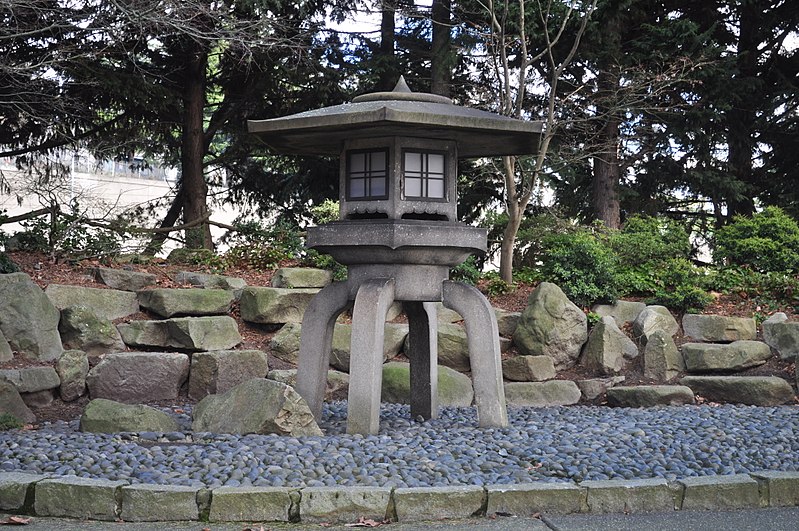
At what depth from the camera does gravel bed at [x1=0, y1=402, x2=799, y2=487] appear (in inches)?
199

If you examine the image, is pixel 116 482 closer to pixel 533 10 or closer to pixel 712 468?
pixel 712 468

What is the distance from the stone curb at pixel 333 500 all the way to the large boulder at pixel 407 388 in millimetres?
4399

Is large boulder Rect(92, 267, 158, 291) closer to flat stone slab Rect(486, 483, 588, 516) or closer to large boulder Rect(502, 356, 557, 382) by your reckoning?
large boulder Rect(502, 356, 557, 382)

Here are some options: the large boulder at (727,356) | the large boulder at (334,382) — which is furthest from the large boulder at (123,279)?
the large boulder at (727,356)

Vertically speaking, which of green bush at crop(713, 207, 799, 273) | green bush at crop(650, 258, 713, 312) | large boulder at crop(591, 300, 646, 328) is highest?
green bush at crop(713, 207, 799, 273)

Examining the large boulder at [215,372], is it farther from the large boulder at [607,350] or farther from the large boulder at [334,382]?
the large boulder at [607,350]

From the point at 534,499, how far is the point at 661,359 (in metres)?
6.11

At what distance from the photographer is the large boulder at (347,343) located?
9.92 metres

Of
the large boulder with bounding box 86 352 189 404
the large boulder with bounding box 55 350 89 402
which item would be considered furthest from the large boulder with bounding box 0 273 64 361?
the large boulder with bounding box 86 352 189 404

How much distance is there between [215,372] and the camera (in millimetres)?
9258

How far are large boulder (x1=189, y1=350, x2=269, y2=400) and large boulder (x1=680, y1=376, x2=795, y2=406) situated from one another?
18.4 ft

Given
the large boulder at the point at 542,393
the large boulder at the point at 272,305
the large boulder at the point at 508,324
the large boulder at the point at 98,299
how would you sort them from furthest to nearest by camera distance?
1. the large boulder at the point at 508,324
2. the large boulder at the point at 272,305
3. the large boulder at the point at 98,299
4. the large boulder at the point at 542,393

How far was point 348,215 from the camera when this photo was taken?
7.18 metres

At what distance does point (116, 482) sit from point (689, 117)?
1283 cm
